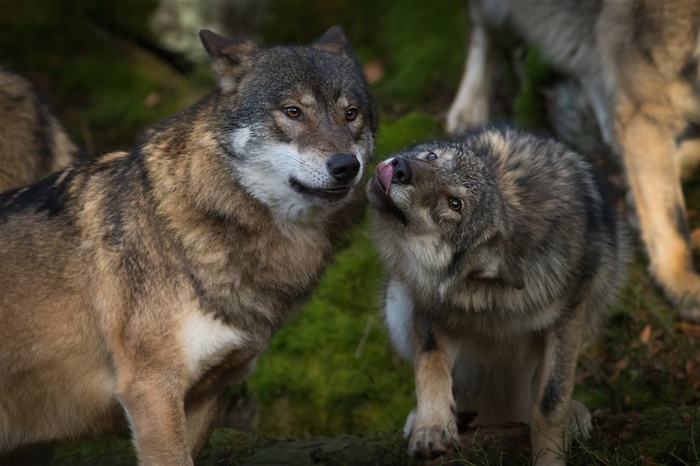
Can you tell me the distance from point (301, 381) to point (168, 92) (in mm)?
4083

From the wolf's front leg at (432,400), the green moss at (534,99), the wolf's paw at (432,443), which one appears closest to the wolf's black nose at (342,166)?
the wolf's front leg at (432,400)

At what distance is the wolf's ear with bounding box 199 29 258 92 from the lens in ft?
14.1

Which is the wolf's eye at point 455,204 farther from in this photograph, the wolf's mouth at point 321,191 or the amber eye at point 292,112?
the amber eye at point 292,112

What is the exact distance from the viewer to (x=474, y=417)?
5219 millimetres

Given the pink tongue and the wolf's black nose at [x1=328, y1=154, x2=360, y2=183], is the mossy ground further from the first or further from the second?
the wolf's black nose at [x1=328, y1=154, x2=360, y2=183]

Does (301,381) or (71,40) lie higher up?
(71,40)

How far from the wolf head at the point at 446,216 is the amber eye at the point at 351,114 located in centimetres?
27

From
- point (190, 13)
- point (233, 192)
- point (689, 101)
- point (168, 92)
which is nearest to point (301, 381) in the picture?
point (233, 192)

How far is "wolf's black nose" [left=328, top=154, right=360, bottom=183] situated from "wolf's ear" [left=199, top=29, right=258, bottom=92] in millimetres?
588

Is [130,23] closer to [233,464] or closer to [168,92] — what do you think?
[168,92]

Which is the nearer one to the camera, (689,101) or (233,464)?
(233,464)

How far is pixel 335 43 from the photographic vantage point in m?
4.63

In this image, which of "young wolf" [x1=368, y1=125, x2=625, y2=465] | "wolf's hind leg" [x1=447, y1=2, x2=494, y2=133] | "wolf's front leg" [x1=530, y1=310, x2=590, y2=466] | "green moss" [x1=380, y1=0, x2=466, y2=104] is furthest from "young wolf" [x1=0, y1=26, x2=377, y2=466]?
"green moss" [x1=380, y1=0, x2=466, y2=104]

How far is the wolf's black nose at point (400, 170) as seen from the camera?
14.3 feet
